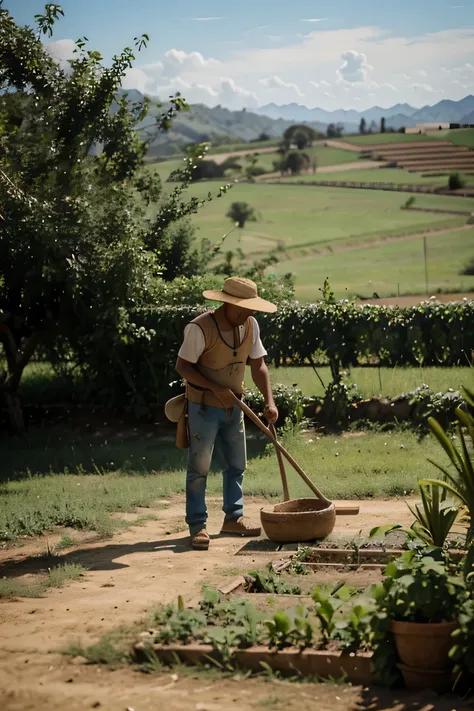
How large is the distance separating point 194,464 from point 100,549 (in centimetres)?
96

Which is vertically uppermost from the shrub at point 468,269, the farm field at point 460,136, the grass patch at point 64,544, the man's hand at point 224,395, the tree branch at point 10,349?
the farm field at point 460,136

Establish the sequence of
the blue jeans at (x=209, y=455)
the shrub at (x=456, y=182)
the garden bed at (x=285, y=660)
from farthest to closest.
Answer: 1. the shrub at (x=456, y=182)
2. the blue jeans at (x=209, y=455)
3. the garden bed at (x=285, y=660)

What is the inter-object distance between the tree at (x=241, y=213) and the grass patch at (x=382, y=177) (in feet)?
4.34

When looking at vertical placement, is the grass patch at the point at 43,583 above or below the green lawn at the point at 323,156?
below

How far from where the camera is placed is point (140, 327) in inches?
524

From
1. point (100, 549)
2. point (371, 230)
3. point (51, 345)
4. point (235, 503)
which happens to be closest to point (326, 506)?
point (235, 503)

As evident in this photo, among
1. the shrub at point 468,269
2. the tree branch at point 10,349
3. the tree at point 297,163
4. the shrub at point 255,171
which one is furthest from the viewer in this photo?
the tree at point 297,163

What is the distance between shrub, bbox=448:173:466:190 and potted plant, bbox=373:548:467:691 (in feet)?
59.0

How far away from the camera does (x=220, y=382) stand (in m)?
7.67

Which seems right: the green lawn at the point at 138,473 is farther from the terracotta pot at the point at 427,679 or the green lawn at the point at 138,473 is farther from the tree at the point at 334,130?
the tree at the point at 334,130

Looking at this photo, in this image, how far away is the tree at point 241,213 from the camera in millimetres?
25062

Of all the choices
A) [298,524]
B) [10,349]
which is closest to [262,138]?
[10,349]

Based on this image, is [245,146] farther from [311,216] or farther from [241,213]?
[311,216]

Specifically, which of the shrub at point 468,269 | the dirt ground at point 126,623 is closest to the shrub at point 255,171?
the shrub at point 468,269
